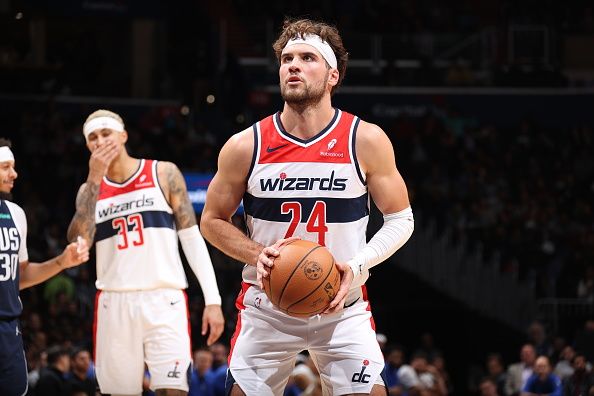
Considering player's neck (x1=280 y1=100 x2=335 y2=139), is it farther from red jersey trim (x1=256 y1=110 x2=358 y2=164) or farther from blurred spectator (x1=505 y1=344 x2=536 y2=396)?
blurred spectator (x1=505 y1=344 x2=536 y2=396)

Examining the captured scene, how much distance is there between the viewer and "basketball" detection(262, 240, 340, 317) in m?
5.57

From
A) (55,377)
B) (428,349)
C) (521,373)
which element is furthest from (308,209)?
(428,349)

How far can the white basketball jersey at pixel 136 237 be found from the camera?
317 inches

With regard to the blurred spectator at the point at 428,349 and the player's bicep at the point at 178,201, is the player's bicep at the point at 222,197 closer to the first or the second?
the player's bicep at the point at 178,201

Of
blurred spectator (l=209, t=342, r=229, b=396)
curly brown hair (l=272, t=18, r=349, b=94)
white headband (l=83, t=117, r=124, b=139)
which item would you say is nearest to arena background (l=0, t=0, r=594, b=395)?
blurred spectator (l=209, t=342, r=229, b=396)

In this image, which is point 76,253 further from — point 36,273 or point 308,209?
point 308,209

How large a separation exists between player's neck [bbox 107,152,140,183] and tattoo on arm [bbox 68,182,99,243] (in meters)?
0.32

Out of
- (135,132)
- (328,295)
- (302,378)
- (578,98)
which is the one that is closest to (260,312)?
(328,295)

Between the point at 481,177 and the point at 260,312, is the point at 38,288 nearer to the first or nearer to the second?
the point at 481,177

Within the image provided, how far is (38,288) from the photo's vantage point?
17438 millimetres

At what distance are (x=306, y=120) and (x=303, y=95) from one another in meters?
0.17

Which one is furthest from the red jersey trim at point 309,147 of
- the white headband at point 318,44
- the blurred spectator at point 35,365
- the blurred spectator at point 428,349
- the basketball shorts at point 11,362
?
the blurred spectator at point 428,349

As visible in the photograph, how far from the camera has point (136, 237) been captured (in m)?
8.12

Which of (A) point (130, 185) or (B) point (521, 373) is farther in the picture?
(B) point (521, 373)
